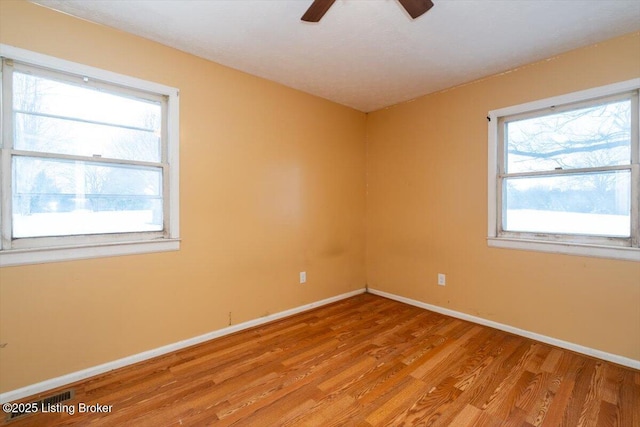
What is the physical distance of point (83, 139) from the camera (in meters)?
2.00

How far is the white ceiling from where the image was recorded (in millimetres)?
1816

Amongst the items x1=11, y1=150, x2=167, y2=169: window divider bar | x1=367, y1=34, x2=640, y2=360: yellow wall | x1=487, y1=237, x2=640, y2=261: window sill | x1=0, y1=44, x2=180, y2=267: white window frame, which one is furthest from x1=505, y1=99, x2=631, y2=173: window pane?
x1=11, y1=150, x2=167, y2=169: window divider bar

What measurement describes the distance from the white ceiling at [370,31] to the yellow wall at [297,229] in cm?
20

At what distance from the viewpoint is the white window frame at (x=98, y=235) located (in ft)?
5.71

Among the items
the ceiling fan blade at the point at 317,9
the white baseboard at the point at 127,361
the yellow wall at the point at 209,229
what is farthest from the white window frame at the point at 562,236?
the white baseboard at the point at 127,361

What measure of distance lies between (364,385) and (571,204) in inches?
89.3

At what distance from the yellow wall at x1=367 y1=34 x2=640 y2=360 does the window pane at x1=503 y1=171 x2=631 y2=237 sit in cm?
24

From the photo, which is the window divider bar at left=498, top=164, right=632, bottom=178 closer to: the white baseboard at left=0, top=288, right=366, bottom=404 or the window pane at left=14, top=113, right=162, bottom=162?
the white baseboard at left=0, top=288, right=366, bottom=404

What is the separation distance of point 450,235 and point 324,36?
91.3 inches

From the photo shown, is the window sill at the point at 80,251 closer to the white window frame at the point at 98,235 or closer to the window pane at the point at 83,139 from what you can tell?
the white window frame at the point at 98,235

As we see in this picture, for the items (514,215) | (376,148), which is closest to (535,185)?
(514,215)

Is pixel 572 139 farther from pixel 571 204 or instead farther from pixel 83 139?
pixel 83 139

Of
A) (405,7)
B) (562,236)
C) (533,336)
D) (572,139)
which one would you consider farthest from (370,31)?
(533,336)

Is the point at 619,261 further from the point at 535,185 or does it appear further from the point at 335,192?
the point at 335,192
